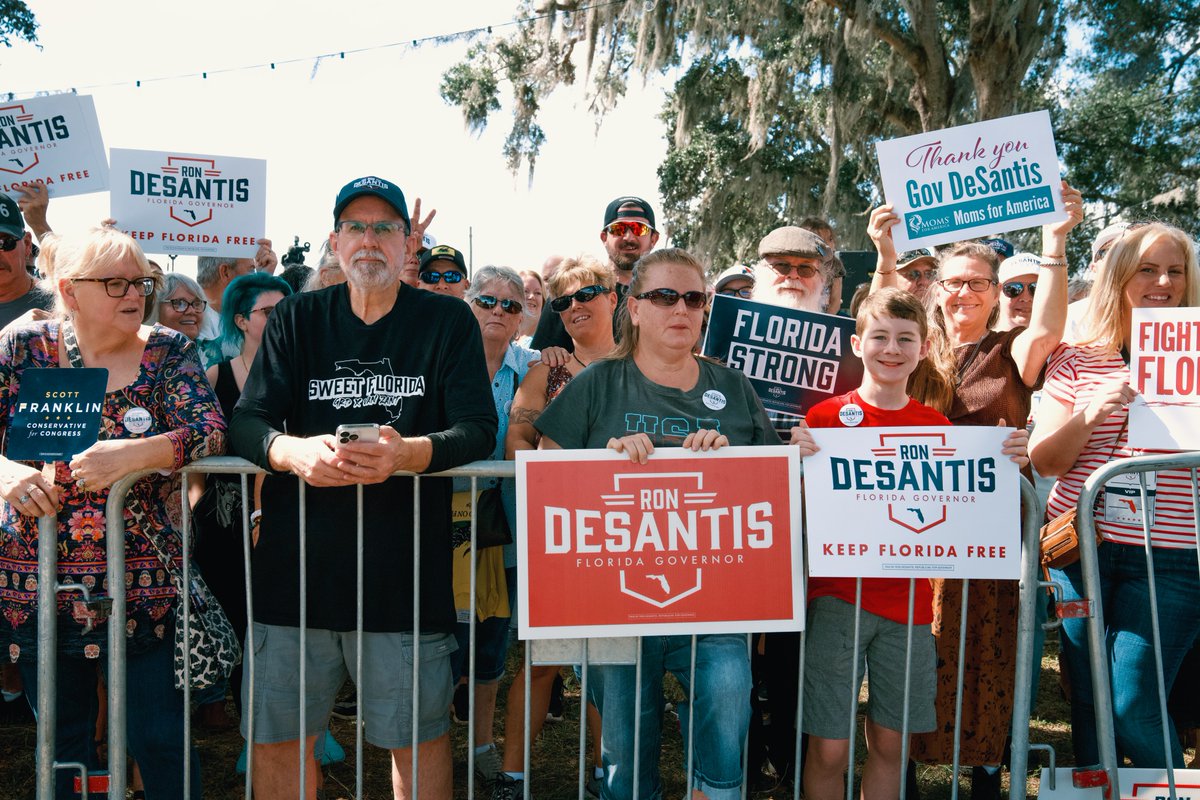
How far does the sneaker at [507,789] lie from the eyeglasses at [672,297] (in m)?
2.04

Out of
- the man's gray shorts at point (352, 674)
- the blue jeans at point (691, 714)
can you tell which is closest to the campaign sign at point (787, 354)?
the blue jeans at point (691, 714)

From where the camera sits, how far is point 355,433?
9.20 feet

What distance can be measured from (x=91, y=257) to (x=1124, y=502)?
11.7 feet

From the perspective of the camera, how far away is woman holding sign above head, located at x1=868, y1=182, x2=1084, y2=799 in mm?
3732

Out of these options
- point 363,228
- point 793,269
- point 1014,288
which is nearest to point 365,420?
point 363,228

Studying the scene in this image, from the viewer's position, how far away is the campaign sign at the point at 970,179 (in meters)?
4.21

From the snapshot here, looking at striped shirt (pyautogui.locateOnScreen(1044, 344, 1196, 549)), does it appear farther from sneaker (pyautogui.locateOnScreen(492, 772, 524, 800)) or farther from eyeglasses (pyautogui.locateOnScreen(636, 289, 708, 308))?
sneaker (pyautogui.locateOnScreen(492, 772, 524, 800))

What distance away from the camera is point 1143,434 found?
3.29 metres

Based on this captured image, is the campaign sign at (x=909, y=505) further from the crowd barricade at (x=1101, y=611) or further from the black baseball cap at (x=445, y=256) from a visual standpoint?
the black baseball cap at (x=445, y=256)

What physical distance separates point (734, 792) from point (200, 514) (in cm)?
256

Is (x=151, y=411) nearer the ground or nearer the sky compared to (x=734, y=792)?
nearer the sky

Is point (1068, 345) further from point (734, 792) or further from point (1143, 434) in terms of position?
point (734, 792)

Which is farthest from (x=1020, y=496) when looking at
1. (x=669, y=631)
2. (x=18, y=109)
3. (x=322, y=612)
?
(x=18, y=109)

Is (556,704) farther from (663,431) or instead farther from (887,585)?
(663,431)
